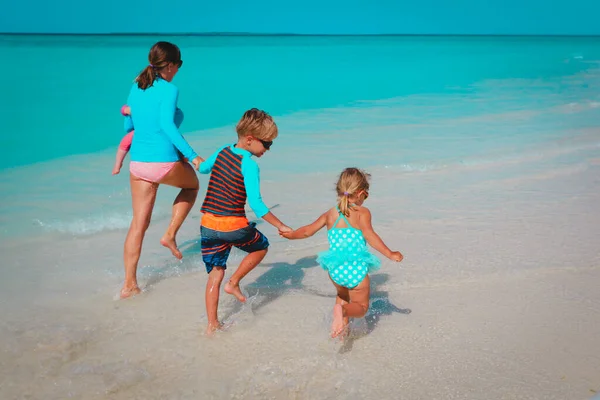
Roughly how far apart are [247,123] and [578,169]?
5.57 metres

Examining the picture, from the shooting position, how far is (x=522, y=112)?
13.8 m

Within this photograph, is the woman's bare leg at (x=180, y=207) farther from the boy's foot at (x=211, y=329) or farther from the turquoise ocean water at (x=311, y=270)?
the boy's foot at (x=211, y=329)

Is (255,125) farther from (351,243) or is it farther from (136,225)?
(136,225)

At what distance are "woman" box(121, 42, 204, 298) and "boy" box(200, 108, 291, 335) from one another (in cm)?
47

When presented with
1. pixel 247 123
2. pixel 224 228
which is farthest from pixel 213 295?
pixel 247 123

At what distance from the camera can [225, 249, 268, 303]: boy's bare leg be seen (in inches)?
165

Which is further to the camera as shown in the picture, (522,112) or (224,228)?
(522,112)

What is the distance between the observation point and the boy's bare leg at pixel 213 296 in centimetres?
399

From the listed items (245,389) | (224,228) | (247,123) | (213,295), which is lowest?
(245,389)

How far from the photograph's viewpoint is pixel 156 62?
14.1 ft

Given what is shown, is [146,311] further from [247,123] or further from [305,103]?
[305,103]

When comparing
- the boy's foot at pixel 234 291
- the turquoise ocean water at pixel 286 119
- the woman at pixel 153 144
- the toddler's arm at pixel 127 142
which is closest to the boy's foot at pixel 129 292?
the woman at pixel 153 144

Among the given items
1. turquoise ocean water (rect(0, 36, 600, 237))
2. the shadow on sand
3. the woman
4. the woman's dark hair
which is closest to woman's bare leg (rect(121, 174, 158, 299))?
the woman

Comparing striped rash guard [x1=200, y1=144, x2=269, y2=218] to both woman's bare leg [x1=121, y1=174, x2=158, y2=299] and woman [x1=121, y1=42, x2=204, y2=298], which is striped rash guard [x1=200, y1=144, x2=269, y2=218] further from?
woman's bare leg [x1=121, y1=174, x2=158, y2=299]
